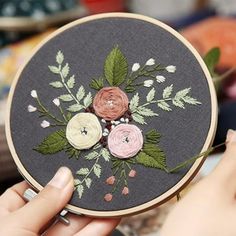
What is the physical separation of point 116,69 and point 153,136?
124 mm

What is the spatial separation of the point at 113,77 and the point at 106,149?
116mm

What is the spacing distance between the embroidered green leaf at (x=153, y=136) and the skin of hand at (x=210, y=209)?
101 millimetres

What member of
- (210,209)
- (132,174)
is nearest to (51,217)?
(132,174)

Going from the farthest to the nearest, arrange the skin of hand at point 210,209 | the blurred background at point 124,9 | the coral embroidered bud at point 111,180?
the blurred background at point 124,9 → the coral embroidered bud at point 111,180 → the skin of hand at point 210,209

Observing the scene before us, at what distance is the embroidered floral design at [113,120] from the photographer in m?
0.71

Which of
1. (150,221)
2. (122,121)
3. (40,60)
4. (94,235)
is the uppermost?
(40,60)

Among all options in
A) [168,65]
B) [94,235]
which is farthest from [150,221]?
[168,65]

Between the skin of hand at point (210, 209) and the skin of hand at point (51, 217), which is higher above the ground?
the skin of hand at point (51, 217)

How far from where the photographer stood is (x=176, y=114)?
2.34ft

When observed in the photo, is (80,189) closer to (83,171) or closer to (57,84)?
(83,171)

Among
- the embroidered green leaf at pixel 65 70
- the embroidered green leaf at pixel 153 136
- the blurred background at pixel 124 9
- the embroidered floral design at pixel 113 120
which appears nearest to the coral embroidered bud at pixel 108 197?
the embroidered floral design at pixel 113 120

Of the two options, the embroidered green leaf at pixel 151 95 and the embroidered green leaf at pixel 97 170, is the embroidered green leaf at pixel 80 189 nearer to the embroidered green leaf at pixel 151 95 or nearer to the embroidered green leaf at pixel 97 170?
the embroidered green leaf at pixel 97 170

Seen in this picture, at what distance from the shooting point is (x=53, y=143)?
0.73 m

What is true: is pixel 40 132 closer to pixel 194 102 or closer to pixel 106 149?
pixel 106 149
